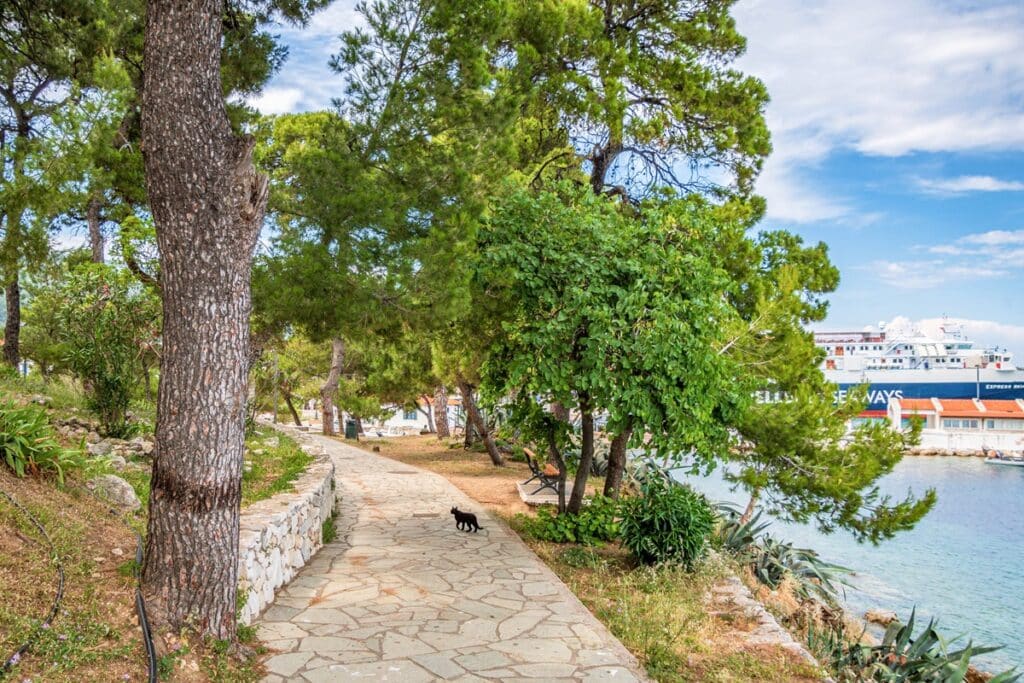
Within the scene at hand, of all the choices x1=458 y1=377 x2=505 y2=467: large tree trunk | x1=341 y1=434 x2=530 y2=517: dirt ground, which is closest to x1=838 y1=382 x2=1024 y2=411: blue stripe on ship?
x1=341 y1=434 x2=530 y2=517: dirt ground

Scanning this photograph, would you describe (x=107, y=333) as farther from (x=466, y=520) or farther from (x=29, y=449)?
(x=466, y=520)

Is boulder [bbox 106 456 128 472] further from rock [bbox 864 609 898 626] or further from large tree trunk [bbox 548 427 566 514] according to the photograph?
rock [bbox 864 609 898 626]

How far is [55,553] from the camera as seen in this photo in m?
4.36

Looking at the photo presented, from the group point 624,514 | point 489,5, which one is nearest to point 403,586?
point 624,514

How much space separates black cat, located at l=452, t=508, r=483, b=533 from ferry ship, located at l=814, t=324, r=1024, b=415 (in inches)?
1941

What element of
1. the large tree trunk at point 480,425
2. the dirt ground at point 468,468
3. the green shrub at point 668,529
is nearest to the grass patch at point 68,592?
the green shrub at point 668,529

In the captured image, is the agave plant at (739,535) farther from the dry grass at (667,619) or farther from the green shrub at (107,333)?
the green shrub at (107,333)

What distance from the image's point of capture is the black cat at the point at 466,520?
813 centimetres

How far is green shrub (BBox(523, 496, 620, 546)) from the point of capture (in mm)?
7836

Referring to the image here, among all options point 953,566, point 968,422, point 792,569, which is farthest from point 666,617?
point 968,422

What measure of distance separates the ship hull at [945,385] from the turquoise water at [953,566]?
A: 34.3 m

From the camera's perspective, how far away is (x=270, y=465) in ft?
29.8

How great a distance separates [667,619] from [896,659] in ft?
10.2

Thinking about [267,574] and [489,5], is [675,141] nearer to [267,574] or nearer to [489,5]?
[489,5]
